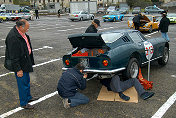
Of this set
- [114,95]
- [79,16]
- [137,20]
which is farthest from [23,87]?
[79,16]

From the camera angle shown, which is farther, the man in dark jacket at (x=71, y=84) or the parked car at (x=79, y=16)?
the parked car at (x=79, y=16)

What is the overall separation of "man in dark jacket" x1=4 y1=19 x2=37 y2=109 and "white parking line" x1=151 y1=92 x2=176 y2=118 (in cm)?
290

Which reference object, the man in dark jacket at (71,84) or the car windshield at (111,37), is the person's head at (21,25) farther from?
the car windshield at (111,37)

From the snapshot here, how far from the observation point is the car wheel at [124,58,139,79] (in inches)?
230

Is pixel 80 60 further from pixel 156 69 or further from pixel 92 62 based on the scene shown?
pixel 156 69

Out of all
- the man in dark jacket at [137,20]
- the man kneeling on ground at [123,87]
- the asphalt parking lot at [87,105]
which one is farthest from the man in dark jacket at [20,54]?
the man in dark jacket at [137,20]

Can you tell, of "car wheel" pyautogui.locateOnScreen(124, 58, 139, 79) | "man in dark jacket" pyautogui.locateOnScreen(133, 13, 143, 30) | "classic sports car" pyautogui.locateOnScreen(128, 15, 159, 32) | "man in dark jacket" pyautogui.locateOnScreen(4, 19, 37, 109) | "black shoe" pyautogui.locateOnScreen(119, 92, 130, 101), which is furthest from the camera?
"classic sports car" pyautogui.locateOnScreen(128, 15, 159, 32)

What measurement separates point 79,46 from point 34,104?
2112mm

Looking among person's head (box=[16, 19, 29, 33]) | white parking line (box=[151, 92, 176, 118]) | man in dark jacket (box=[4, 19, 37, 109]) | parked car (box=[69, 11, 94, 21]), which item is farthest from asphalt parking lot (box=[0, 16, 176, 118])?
parked car (box=[69, 11, 94, 21])

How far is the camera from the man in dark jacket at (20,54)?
4.24m

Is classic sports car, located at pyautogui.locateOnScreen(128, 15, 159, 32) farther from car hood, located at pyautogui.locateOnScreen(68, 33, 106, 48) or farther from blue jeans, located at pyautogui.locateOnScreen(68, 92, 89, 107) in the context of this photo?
blue jeans, located at pyautogui.locateOnScreen(68, 92, 89, 107)

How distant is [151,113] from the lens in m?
4.49

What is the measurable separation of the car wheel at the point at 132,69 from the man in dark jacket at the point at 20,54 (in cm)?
272

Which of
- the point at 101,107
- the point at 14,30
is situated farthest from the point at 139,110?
the point at 14,30
